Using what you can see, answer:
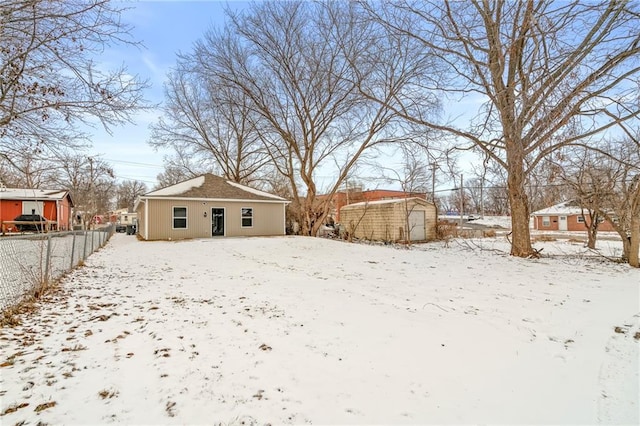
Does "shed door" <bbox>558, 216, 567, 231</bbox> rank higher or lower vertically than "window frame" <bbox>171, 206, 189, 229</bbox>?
lower

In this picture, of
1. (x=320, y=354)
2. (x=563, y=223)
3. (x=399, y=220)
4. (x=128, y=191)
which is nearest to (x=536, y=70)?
(x=320, y=354)

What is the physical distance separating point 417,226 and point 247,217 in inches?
364

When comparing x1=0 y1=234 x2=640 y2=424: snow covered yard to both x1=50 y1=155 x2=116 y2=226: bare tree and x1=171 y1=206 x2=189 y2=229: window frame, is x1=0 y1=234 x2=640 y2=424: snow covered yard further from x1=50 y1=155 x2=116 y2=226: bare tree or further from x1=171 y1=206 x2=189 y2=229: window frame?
x1=171 y1=206 x2=189 y2=229: window frame

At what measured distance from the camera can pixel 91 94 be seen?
194 inches

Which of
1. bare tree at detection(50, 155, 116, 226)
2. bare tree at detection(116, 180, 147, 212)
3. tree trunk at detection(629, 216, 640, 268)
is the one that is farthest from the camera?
bare tree at detection(116, 180, 147, 212)

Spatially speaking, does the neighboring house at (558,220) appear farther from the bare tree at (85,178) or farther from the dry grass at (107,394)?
the dry grass at (107,394)

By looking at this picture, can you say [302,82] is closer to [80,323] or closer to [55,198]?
[80,323]

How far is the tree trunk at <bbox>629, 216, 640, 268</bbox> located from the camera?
338 inches

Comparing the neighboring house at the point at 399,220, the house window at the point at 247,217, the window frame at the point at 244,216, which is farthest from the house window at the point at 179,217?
the neighboring house at the point at 399,220

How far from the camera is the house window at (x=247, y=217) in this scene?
17.3 m

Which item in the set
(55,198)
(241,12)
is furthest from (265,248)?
Answer: (55,198)

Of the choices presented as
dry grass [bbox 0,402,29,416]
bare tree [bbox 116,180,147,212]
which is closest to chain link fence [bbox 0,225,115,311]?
dry grass [bbox 0,402,29,416]

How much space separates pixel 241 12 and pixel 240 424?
14.5 metres

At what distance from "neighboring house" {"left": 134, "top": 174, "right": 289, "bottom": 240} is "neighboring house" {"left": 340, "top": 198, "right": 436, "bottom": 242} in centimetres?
471
